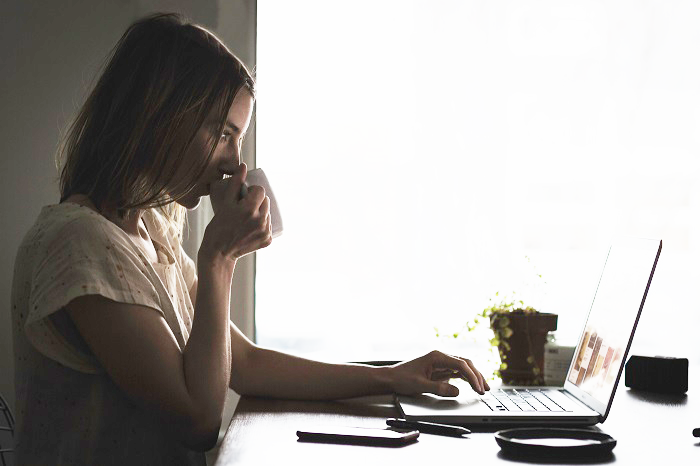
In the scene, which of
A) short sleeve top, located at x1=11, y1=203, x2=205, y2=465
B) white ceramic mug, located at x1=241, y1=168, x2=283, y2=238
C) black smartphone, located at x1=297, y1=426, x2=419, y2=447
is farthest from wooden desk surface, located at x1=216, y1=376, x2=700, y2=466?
white ceramic mug, located at x1=241, y1=168, x2=283, y2=238

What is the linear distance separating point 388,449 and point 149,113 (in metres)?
0.63

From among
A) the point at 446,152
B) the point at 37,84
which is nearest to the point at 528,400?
the point at 446,152

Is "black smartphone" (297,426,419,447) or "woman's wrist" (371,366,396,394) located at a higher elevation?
"black smartphone" (297,426,419,447)

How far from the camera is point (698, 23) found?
7.68 feet

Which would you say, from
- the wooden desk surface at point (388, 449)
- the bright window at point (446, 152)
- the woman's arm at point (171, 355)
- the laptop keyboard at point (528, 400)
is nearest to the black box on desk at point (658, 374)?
the wooden desk surface at point (388, 449)

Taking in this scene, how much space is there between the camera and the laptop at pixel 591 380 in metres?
1.15

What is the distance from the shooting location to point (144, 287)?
1.13 meters

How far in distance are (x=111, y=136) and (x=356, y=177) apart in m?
1.10

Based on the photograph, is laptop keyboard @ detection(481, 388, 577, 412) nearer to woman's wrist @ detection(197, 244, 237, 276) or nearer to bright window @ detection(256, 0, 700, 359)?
woman's wrist @ detection(197, 244, 237, 276)

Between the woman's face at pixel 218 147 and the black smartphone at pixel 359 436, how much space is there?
46cm

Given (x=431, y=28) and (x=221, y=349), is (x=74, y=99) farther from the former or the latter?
(x=221, y=349)

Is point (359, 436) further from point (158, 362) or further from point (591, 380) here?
point (591, 380)

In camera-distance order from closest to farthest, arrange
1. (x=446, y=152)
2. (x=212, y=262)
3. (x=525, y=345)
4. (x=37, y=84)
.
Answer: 1. (x=212, y=262)
2. (x=525, y=345)
3. (x=37, y=84)
4. (x=446, y=152)

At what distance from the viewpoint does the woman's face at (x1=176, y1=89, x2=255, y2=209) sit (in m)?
1.25
